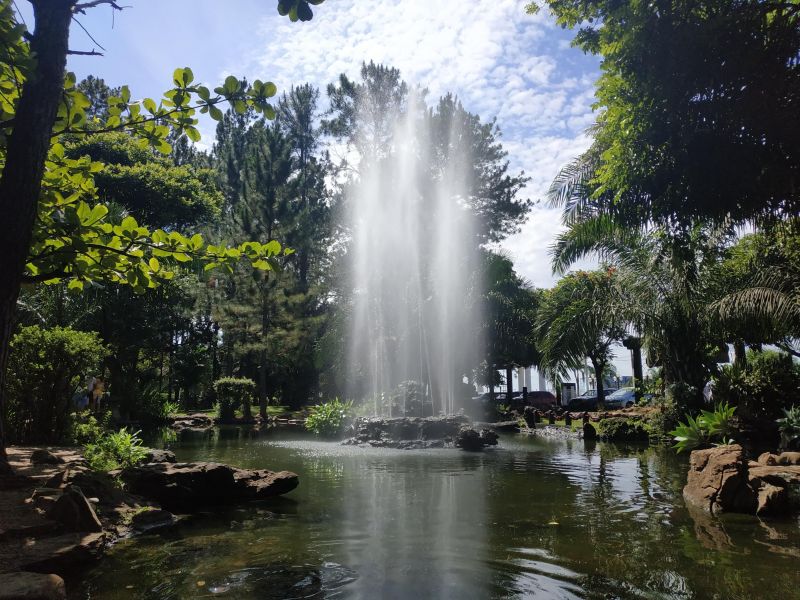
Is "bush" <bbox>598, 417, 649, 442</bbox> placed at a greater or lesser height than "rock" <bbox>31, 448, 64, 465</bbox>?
lesser

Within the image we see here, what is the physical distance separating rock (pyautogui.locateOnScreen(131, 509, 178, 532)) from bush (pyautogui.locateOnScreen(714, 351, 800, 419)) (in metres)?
13.1

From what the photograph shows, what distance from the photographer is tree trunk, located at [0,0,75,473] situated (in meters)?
3.46

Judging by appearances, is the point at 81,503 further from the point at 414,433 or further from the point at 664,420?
the point at 664,420

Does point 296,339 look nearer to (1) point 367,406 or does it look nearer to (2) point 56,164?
(1) point 367,406

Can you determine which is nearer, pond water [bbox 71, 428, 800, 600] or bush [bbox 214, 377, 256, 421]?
pond water [bbox 71, 428, 800, 600]

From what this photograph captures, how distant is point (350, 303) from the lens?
105 feet

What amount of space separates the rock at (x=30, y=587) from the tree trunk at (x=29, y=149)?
3.93 feet

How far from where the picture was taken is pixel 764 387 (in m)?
14.1

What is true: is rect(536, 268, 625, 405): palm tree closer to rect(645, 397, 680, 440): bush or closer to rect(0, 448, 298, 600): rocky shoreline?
rect(645, 397, 680, 440): bush

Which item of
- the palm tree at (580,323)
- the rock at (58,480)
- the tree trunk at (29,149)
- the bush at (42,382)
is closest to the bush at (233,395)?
the palm tree at (580,323)

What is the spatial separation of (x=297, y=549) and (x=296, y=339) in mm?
25334

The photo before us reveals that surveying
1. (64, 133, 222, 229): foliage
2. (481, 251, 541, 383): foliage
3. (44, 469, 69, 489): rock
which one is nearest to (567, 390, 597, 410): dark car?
(481, 251, 541, 383): foliage

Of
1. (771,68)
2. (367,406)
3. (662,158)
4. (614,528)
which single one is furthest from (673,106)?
(367,406)

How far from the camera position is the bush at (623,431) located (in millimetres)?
16797
